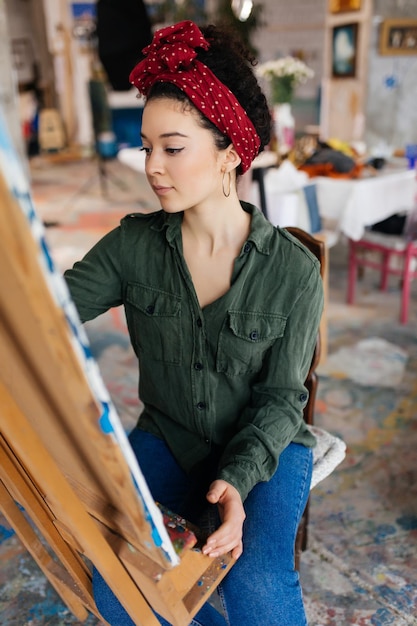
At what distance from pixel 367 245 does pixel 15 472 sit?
113 inches

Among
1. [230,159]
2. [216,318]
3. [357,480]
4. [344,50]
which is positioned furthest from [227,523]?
[344,50]

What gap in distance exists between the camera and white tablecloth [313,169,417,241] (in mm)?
3178

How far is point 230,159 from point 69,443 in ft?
2.41

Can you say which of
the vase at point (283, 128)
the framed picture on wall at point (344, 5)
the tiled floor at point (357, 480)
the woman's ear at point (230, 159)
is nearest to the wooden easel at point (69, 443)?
the woman's ear at point (230, 159)

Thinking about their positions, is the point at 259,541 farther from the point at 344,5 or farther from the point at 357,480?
the point at 344,5

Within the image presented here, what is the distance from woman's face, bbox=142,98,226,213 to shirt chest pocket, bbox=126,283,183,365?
0.70 feet

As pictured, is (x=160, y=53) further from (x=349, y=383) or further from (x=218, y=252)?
(x=349, y=383)

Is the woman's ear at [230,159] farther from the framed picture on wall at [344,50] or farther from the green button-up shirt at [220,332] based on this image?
the framed picture on wall at [344,50]

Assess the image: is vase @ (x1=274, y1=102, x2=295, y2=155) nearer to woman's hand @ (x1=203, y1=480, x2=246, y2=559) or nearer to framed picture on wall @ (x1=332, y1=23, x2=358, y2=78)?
framed picture on wall @ (x1=332, y1=23, x2=358, y2=78)

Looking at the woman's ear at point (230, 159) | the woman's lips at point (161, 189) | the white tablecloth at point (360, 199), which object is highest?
the woman's ear at point (230, 159)

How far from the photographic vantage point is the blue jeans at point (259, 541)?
40.6 inches

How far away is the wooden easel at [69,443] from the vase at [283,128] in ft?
11.4

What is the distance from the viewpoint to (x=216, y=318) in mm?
1190

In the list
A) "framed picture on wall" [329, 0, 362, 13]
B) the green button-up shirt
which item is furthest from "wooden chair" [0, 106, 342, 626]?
"framed picture on wall" [329, 0, 362, 13]
